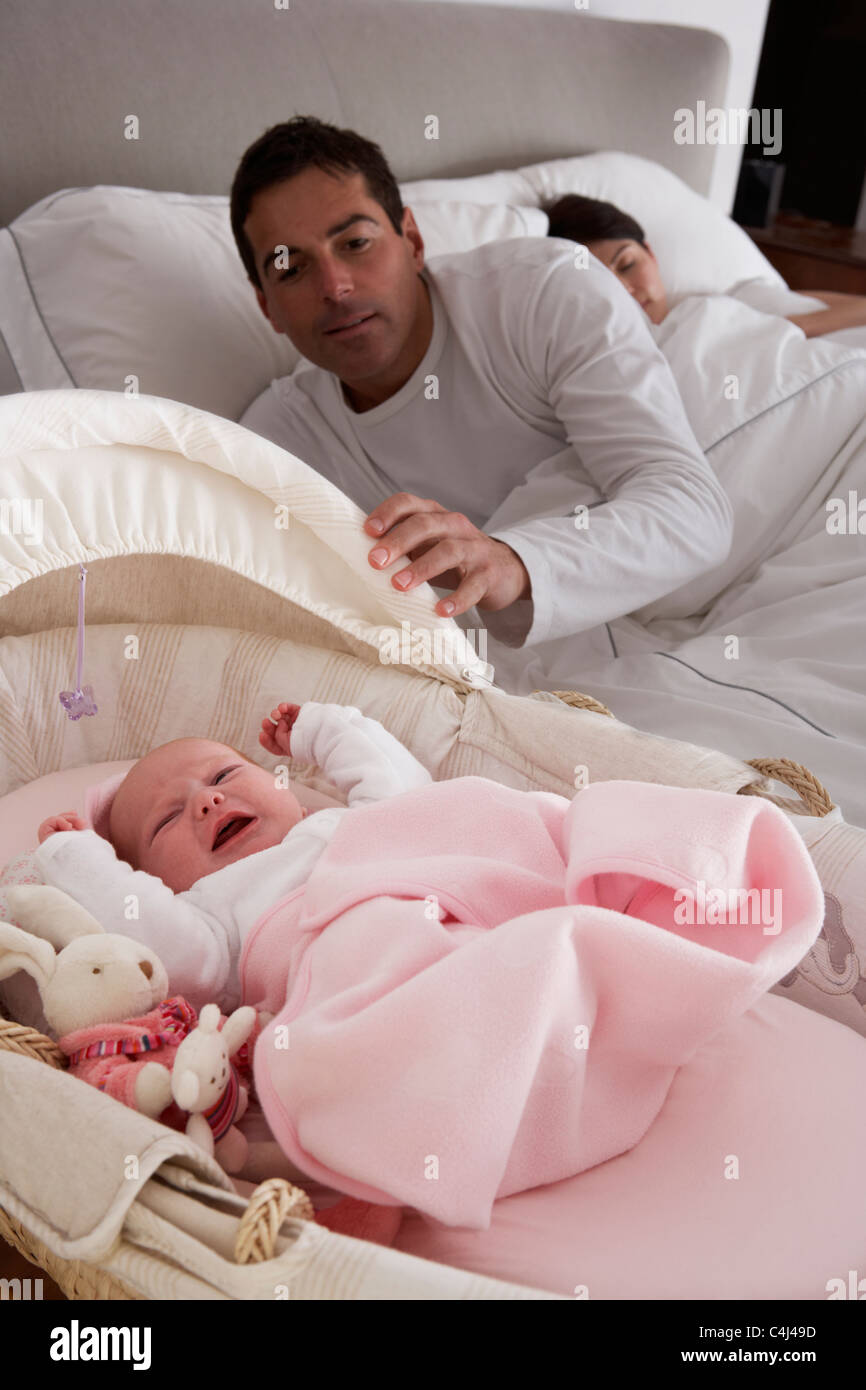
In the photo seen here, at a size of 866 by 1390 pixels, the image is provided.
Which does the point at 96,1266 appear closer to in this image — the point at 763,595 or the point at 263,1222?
the point at 263,1222

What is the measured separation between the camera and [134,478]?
1.06 metres

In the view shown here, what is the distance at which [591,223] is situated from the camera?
196 centimetres

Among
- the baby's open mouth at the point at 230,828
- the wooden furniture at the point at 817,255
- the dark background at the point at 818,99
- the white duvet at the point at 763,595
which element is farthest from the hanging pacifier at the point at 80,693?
the dark background at the point at 818,99

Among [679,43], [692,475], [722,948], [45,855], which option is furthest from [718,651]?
[679,43]

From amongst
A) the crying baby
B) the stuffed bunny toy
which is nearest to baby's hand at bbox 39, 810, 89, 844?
the crying baby

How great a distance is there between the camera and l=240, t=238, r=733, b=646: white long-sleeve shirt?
4.24 feet

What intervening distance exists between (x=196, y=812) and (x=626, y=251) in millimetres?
1395

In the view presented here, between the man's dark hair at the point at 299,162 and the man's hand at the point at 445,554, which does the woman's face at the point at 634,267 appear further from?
the man's hand at the point at 445,554

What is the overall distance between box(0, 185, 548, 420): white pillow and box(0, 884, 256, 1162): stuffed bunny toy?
81cm

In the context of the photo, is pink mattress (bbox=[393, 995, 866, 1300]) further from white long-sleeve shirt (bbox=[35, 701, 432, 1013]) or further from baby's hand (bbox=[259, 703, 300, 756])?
baby's hand (bbox=[259, 703, 300, 756])

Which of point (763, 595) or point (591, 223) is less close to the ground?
point (591, 223)

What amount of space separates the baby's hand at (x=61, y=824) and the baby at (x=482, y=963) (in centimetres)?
6

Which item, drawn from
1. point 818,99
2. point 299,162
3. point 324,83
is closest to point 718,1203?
point 299,162

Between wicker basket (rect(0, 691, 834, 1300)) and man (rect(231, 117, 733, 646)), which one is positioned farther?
man (rect(231, 117, 733, 646))
